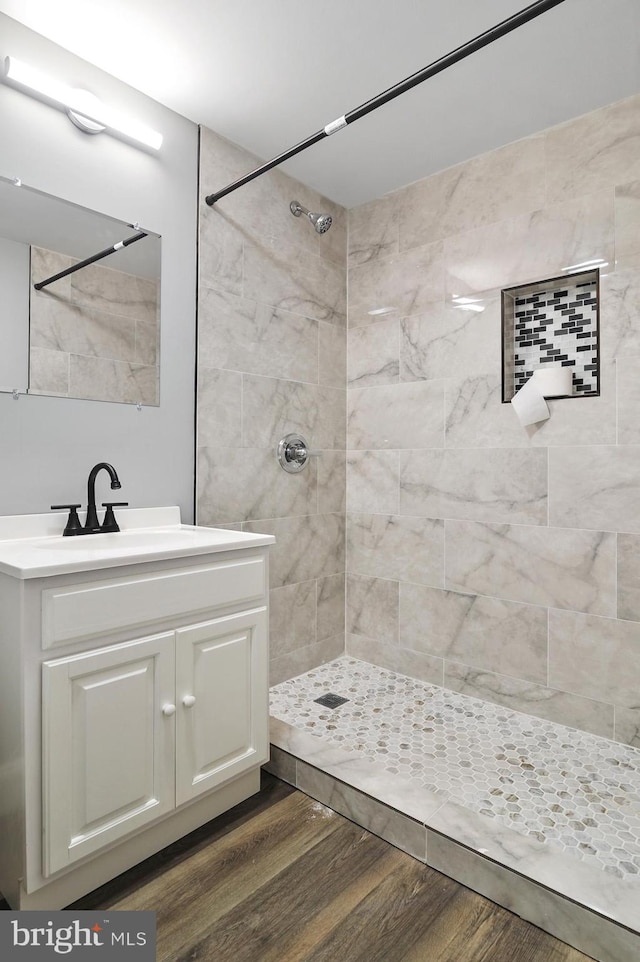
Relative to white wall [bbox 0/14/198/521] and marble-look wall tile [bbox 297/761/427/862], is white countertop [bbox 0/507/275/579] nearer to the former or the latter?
white wall [bbox 0/14/198/521]

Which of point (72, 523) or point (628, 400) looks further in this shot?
point (628, 400)

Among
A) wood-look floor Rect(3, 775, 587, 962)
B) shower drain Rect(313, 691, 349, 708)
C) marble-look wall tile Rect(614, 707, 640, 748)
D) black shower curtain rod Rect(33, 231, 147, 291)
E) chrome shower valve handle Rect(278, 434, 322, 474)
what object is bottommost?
wood-look floor Rect(3, 775, 587, 962)

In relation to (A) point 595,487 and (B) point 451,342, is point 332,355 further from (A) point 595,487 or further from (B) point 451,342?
(A) point 595,487

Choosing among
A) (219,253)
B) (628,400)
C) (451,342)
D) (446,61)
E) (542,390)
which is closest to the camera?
(446,61)

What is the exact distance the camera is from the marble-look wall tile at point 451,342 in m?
2.41

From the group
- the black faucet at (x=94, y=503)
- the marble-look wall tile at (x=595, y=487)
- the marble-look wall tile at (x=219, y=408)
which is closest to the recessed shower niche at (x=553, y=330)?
the marble-look wall tile at (x=595, y=487)

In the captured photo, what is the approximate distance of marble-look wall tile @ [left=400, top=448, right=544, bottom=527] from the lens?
2.30m

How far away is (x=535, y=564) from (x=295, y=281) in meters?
1.74

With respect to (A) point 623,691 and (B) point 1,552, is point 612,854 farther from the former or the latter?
(B) point 1,552

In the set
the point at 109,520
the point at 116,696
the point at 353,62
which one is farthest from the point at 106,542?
the point at 353,62

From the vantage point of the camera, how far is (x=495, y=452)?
7.91 feet

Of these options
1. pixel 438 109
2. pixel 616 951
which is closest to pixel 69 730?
pixel 616 951

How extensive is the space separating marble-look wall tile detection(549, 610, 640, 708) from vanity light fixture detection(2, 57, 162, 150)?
8.07 feet

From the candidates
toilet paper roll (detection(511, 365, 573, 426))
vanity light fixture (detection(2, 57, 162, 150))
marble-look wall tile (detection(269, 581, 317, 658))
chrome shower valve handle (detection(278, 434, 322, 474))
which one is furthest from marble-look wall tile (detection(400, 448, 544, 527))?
vanity light fixture (detection(2, 57, 162, 150))
